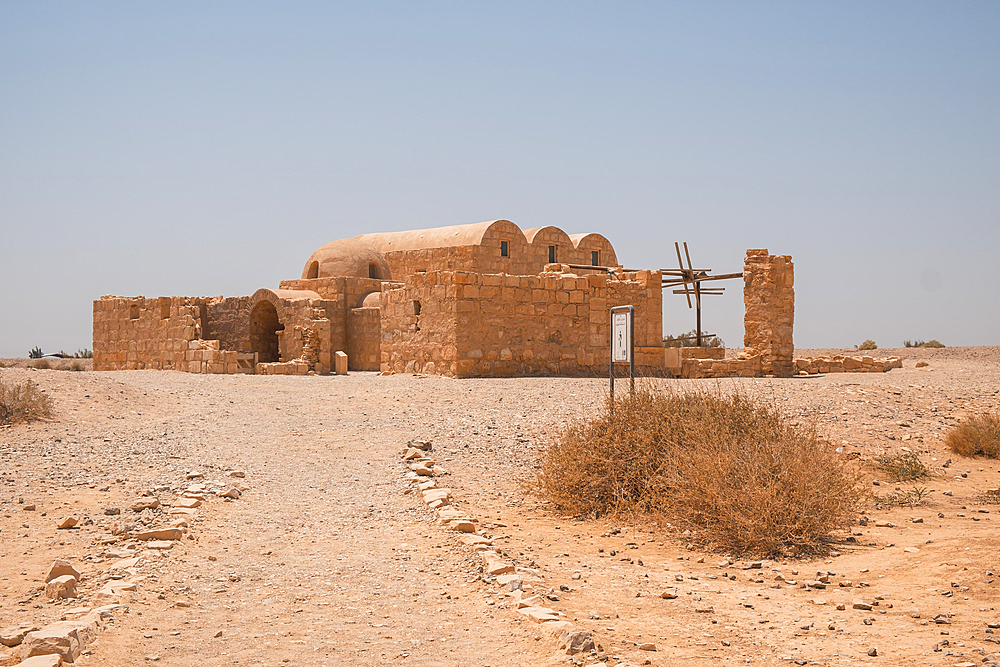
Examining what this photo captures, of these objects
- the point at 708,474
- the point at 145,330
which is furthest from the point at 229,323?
the point at 708,474

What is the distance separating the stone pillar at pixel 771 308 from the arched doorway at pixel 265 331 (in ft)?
42.2

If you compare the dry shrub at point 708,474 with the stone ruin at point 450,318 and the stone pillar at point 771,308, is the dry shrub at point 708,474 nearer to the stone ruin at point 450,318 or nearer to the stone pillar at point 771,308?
the stone ruin at point 450,318

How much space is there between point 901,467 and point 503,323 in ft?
24.8

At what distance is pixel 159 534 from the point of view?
5297mm

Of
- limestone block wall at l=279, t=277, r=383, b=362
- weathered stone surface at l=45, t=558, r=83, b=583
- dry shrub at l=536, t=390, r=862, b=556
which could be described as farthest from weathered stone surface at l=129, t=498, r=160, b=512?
Answer: limestone block wall at l=279, t=277, r=383, b=362

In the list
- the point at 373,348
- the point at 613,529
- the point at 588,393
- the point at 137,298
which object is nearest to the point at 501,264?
the point at 373,348

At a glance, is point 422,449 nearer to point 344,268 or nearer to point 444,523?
point 444,523

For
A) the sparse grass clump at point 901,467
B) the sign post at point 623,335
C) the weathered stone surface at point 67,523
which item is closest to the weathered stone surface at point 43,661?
the weathered stone surface at point 67,523

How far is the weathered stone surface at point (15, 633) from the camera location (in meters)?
3.54

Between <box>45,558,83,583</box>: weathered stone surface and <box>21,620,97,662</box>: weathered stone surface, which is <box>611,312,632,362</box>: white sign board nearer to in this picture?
<box>45,558,83,583</box>: weathered stone surface

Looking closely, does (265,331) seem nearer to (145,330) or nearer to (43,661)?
(145,330)

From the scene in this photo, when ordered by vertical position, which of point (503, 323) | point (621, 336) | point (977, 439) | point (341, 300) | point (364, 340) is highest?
point (341, 300)

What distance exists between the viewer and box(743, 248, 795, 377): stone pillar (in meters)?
18.1

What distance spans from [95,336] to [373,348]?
8539 millimetres
